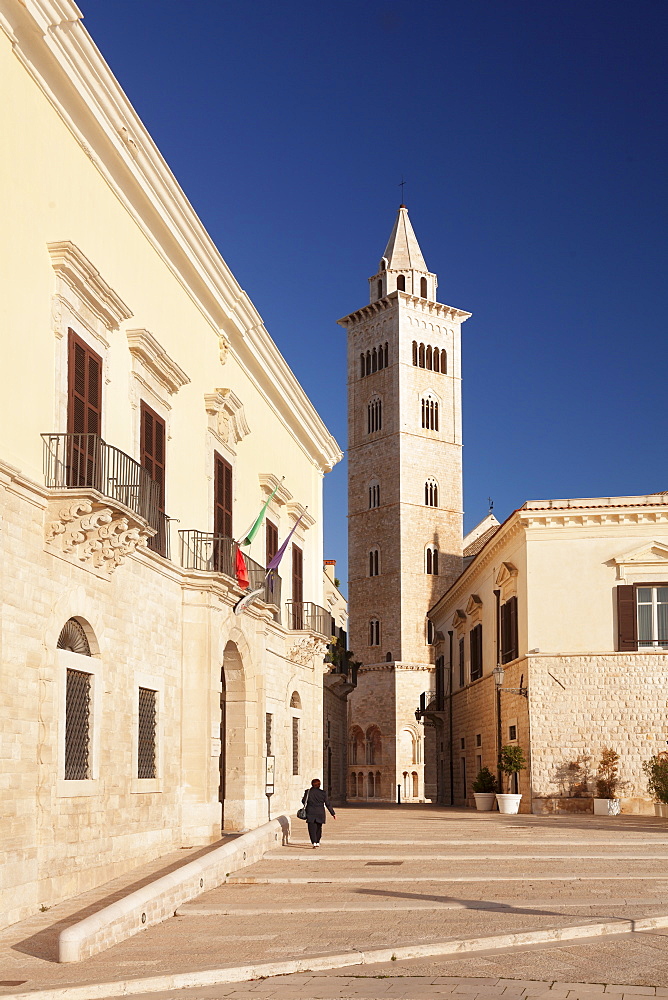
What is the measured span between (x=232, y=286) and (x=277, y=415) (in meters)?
6.42

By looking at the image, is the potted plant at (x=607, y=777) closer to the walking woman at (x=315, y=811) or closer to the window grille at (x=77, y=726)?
the walking woman at (x=315, y=811)

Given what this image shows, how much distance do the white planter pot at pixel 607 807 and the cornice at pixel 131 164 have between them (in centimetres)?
1329

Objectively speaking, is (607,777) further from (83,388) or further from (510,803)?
(83,388)

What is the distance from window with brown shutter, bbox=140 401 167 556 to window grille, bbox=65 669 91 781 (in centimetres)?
347

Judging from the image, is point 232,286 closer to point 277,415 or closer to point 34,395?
point 277,415

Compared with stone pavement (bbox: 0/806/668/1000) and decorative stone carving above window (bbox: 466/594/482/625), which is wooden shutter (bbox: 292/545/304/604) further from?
decorative stone carving above window (bbox: 466/594/482/625)

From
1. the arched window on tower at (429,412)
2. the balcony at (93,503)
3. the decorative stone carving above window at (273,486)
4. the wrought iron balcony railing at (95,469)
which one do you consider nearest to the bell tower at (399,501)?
the arched window on tower at (429,412)

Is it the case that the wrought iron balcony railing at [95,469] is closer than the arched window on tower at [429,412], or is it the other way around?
the wrought iron balcony railing at [95,469]

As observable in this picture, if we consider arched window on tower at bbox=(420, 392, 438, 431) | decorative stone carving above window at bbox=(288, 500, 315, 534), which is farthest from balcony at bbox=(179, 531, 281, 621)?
arched window on tower at bbox=(420, 392, 438, 431)

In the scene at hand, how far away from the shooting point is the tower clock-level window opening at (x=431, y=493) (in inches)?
3012

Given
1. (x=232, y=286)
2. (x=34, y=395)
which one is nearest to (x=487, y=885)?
(x=34, y=395)

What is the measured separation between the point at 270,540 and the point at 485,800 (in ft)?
41.3

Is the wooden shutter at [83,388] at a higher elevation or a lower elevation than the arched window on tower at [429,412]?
lower

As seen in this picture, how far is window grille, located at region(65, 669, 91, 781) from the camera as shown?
47.1 ft
